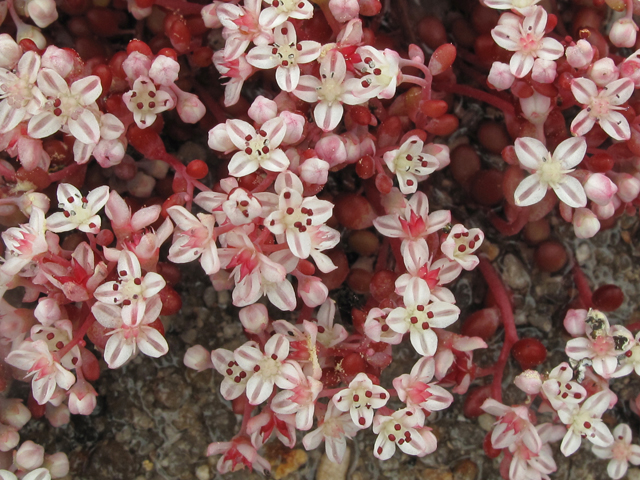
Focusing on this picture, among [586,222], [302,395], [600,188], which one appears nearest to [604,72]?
[600,188]

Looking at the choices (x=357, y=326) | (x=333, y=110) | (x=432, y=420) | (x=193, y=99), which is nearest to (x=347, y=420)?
(x=357, y=326)

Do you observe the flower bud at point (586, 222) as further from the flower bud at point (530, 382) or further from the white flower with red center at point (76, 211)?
the white flower with red center at point (76, 211)

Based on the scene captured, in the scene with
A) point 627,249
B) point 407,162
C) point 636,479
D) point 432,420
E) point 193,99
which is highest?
point 193,99

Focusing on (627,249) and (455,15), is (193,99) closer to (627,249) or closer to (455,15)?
(455,15)

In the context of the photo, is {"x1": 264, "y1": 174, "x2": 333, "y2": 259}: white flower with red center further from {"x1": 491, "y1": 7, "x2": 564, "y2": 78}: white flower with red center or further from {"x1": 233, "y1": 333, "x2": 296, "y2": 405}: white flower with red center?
{"x1": 491, "y1": 7, "x2": 564, "y2": 78}: white flower with red center

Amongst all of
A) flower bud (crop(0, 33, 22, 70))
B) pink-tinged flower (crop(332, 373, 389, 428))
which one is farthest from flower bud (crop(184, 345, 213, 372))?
flower bud (crop(0, 33, 22, 70))

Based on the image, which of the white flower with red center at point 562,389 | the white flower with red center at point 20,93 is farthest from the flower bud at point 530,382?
the white flower with red center at point 20,93

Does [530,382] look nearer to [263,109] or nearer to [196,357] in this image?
[196,357]
